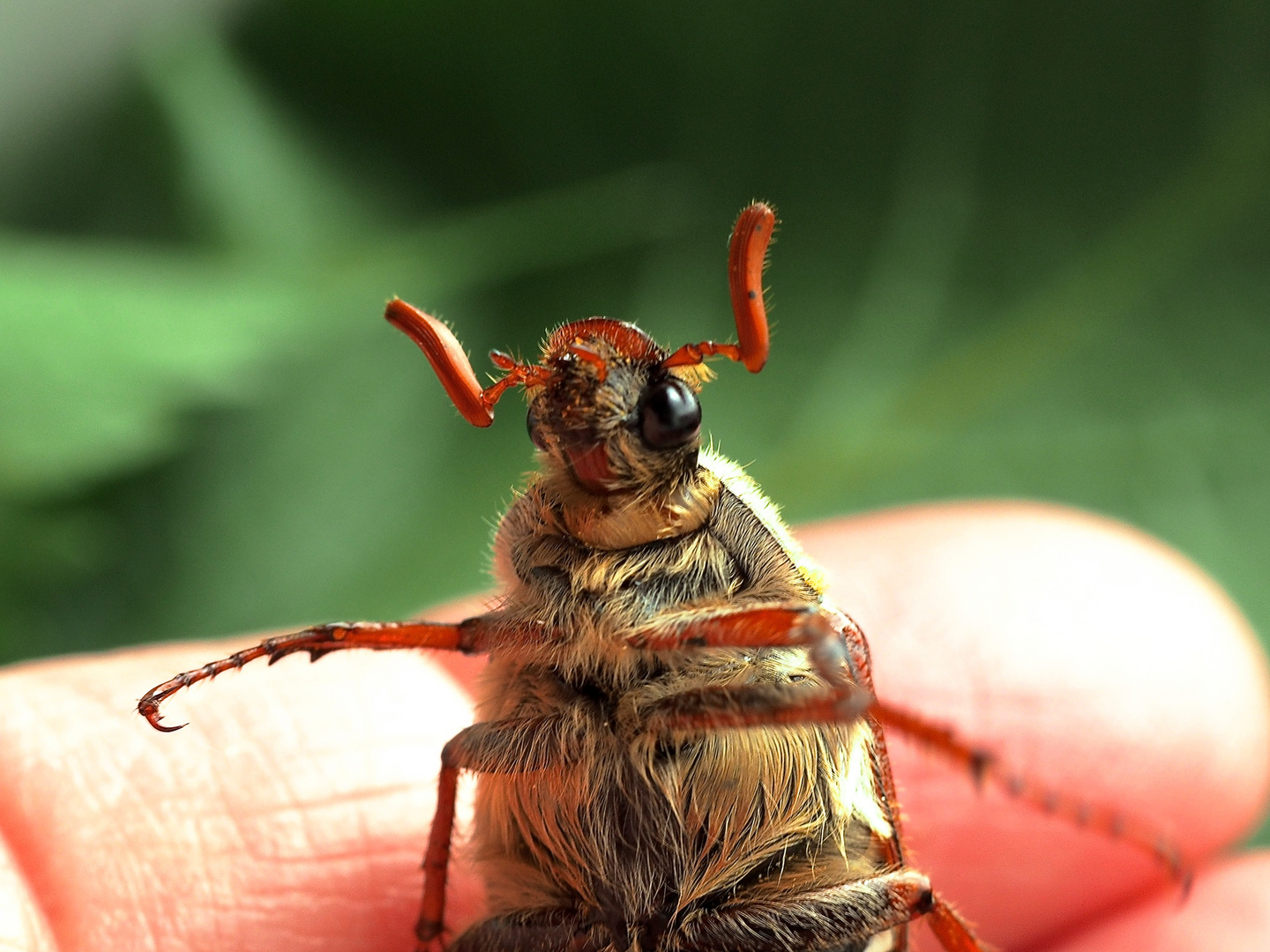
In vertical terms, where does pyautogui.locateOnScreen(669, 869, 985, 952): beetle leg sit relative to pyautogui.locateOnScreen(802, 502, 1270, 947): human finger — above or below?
below

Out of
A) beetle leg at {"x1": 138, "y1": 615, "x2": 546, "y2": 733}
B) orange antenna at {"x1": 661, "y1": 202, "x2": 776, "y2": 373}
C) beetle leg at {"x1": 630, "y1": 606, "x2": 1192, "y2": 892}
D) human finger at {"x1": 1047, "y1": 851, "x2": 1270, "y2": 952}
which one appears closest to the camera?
beetle leg at {"x1": 630, "y1": 606, "x2": 1192, "y2": 892}

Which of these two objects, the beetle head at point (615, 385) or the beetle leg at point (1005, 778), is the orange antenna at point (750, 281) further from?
the beetle leg at point (1005, 778)

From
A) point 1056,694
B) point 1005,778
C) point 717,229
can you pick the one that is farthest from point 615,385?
point 717,229

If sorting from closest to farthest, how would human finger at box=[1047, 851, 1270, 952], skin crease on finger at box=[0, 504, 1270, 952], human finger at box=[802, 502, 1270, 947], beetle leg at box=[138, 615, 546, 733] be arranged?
beetle leg at box=[138, 615, 546, 733] → skin crease on finger at box=[0, 504, 1270, 952] → human finger at box=[1047, 851, 1270, 952] → human finger at box=[802, 502, 1270, 947]

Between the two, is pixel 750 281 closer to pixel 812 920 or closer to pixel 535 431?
pixel 535 431

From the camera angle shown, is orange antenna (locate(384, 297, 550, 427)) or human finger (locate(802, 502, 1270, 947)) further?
human finger (locate(802, 502, 1270, 947))

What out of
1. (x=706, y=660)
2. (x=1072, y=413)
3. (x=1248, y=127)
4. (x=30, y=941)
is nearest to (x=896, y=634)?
(x=1072, y=413)

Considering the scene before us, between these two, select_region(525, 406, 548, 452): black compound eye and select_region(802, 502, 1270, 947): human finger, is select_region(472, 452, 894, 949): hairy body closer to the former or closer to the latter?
select_region(525, 406, 548, 452): black compound eye

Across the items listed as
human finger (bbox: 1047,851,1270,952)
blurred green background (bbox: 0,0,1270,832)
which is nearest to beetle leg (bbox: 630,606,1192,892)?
human finger (bbox: 1047,851,1270,952)
